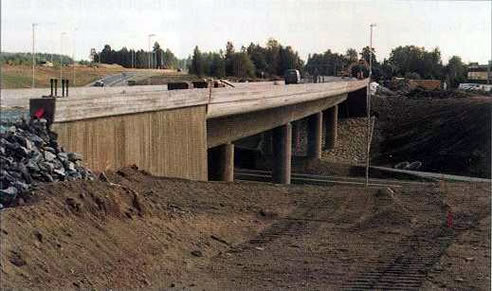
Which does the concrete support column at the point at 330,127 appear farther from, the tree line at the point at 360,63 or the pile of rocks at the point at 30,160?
the pile of rocks at the point at 30,160

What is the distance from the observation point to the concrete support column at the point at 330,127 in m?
70.1

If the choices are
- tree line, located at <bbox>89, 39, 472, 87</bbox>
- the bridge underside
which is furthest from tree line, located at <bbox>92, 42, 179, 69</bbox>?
the bridge underside

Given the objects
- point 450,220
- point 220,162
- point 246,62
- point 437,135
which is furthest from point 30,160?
point 246,62

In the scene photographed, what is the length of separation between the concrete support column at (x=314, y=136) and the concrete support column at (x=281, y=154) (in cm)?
1286

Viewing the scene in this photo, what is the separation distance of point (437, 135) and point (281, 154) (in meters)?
18.9

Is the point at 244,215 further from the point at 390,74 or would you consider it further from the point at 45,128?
the point at 390,74

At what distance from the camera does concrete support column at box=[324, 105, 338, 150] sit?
2760 inches

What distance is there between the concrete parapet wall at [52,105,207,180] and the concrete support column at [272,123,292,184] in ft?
69.4

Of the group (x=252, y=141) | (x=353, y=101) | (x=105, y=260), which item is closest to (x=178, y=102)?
(x=105, y=260)

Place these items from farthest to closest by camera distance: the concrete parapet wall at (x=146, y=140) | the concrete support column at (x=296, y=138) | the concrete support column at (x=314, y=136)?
the concrete support column at (x=296, y=138)
the concrete support column at (x=314, y=136)
the concrete parapet wall at (x=146, y=140)

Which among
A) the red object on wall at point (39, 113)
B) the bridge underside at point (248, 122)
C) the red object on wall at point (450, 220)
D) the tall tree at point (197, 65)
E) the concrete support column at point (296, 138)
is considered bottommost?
the concrete support column at point (296, 138)

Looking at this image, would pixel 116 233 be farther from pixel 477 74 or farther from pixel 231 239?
pixel 477 74

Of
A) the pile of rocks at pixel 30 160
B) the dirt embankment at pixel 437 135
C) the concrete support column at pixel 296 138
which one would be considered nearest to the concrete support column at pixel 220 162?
the pile of rocks at pixel 30 160

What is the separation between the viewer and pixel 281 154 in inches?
1890
